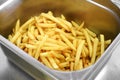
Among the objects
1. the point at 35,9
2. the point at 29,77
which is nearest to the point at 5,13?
the point at 35,9

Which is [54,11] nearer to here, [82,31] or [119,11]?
[82,31]

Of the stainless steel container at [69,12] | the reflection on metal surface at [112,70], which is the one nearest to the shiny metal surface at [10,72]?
the stainless steel container at [69,12]

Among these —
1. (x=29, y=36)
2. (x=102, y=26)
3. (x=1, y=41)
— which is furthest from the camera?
(x=102, y=26)

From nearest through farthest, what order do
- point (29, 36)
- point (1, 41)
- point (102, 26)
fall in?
point (1, 41) → point (29, 36) → point (102, 26)

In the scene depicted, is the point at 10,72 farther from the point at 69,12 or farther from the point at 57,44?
the point at 69,12

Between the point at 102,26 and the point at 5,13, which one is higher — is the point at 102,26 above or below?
above

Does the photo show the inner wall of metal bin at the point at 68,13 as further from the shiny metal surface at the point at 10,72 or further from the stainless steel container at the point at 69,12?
the shiny metal surface at the point at 10,72
